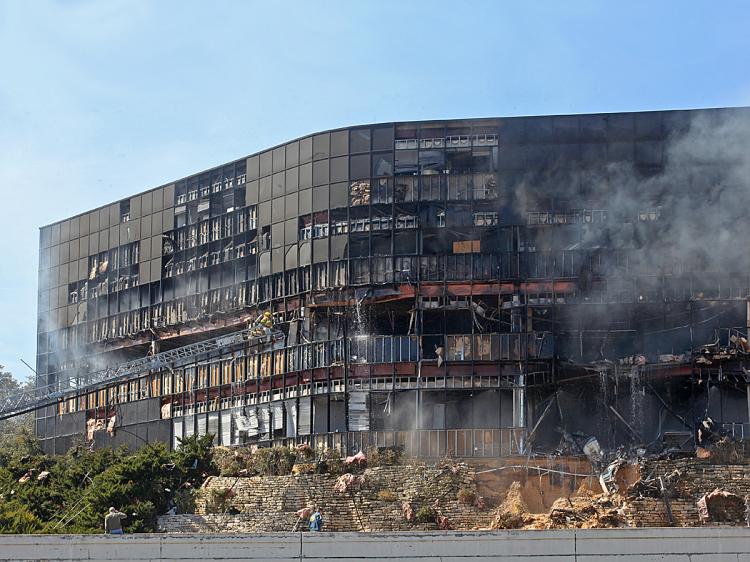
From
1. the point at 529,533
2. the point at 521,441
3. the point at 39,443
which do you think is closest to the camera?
the point at 529,533

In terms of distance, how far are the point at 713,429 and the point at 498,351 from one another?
1033 centimetres

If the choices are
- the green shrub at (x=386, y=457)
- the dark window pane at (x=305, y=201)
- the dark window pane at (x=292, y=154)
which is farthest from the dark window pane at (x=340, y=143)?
the green shrub at (x=386, y=457)

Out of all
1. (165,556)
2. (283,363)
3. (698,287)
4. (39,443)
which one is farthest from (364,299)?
(165,556)

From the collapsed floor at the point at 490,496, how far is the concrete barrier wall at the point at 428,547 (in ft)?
70.9

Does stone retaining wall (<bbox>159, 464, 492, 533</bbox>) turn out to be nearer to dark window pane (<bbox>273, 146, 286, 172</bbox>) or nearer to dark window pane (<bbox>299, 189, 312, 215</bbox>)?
dark window pane (<bbox>299, 189, 312, 215</bbox>)

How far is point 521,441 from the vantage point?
252ft

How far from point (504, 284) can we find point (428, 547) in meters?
36.8

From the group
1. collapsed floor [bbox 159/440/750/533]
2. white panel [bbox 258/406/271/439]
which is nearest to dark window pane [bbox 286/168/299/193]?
white panel [bbox 258/406/271/439]

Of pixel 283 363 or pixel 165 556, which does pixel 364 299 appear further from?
pixel 165 556

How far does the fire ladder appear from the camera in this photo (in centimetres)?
8788

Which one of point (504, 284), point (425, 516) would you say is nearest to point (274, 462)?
point (425, 516)

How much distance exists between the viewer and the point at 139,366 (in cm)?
9381

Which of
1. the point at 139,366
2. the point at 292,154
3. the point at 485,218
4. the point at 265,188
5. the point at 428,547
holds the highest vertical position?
the point at 292,154

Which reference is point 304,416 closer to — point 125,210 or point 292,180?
point 292,180
